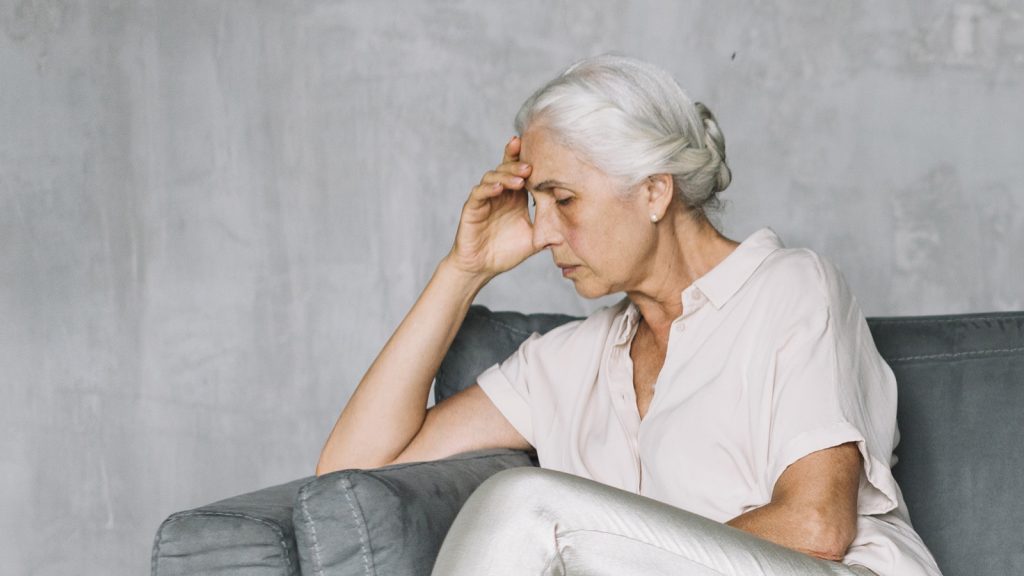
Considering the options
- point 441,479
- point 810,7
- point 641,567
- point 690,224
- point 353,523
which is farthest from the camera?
point 810,7

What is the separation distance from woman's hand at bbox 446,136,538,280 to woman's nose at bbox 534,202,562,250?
14 cm

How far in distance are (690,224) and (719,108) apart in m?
1.05

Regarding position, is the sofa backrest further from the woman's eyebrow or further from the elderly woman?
the woman's eyebrow

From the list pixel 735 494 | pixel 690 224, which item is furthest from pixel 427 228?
pixel 735 494

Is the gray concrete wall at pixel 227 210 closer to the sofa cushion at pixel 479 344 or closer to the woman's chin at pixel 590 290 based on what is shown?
the sofa cushion at pixel 479 344

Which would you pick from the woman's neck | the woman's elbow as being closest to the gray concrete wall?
the woman's neck

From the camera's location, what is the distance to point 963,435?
1954mm

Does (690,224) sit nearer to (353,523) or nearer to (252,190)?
(353,523)

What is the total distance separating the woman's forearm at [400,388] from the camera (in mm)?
2047

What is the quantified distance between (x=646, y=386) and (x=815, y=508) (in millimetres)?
485

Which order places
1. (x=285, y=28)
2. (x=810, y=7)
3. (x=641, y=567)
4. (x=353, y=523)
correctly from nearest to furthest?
(x=641, y=567)
(x=353, y=523)
(x=810, y=7)
(x=285, y=28)

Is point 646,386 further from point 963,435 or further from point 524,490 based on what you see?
point 524,490

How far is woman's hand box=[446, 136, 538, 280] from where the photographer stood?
2080 mm

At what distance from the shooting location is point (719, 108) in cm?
289
